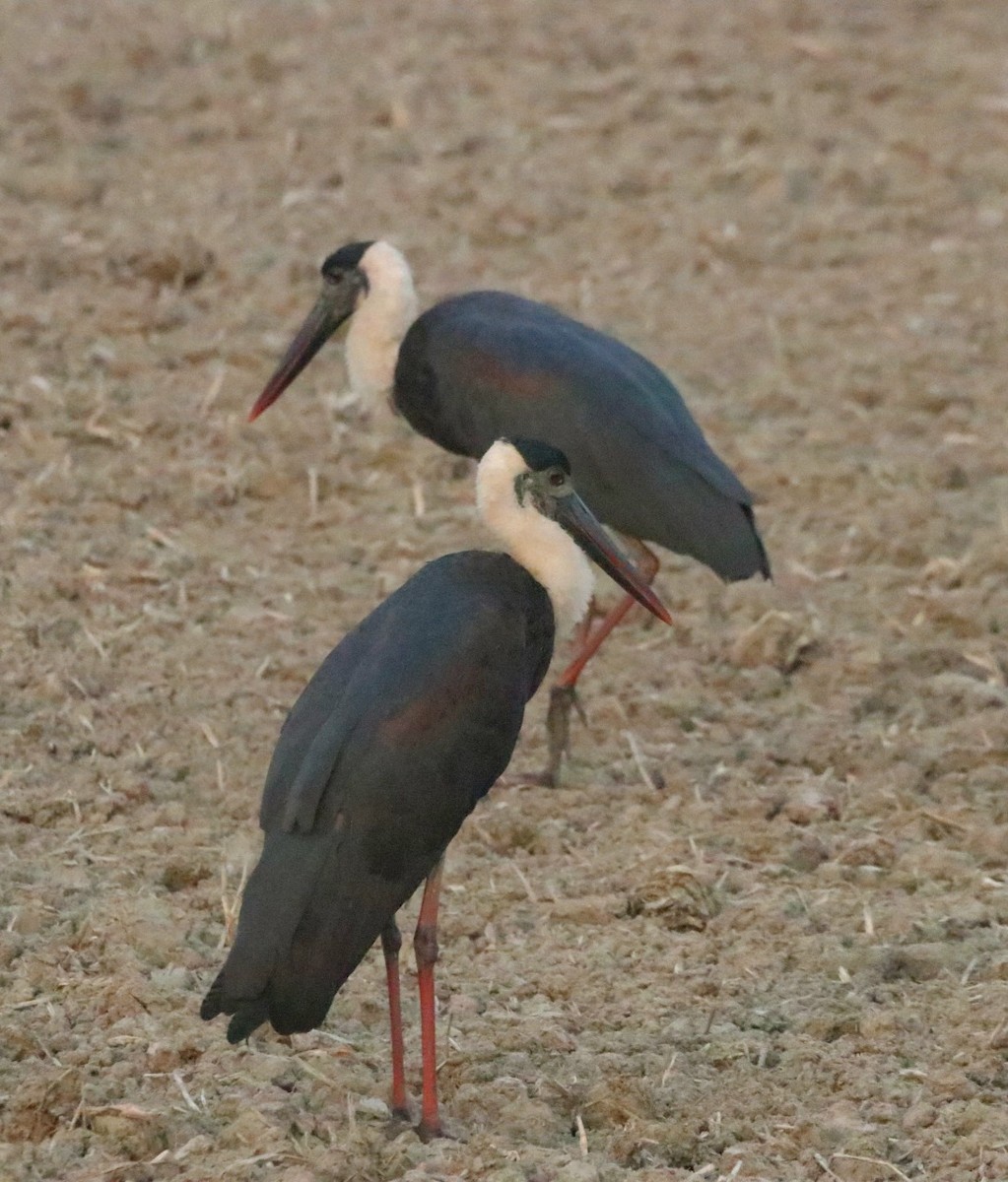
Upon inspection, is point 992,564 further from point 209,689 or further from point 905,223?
point 905,223

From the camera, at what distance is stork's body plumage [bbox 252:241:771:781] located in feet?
21.6

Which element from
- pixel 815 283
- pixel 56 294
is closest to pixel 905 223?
pixel 815 283

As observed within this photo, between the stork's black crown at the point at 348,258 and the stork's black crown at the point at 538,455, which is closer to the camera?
the stork's black crown at the point at 538,455

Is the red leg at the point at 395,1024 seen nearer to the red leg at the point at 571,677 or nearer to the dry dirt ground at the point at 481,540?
the dry dirt ground at the point at 481,540

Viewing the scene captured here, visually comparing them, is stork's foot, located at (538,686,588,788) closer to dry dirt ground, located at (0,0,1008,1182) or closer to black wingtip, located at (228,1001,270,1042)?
dry dirt ground, located at (0,0,1008,1182)

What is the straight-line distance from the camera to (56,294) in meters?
9.06

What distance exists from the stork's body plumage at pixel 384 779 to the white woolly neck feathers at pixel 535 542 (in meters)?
0.05

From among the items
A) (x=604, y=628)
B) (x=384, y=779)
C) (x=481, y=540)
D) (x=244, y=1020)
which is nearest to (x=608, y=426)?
(x=604, y=628)

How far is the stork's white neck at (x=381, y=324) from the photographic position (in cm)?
741

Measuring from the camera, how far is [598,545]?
5332mm

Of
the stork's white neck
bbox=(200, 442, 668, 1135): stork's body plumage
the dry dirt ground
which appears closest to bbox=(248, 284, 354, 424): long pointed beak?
the stork's white neck

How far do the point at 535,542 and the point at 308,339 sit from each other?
2666 millimetres

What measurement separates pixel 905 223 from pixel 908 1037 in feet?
19.9

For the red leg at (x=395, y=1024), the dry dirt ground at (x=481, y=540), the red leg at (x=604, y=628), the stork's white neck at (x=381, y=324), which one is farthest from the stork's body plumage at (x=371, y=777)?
the stork's white neck at (x=381, y=324)
